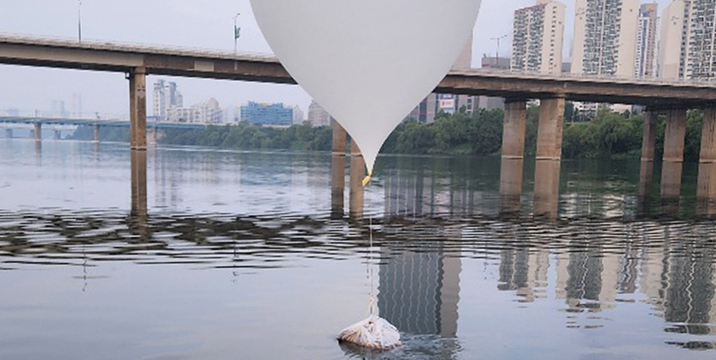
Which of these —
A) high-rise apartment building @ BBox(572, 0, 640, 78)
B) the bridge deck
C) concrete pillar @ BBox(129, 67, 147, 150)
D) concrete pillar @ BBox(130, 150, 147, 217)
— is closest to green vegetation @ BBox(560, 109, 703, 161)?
the bridge deck

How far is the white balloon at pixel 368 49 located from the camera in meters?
5.82

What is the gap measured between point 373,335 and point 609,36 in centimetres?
19501

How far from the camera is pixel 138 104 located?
6481 centimetres

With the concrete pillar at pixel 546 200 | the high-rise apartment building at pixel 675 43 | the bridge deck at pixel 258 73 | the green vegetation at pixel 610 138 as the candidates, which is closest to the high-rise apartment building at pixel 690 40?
the high-rise apartment building at pixel 675 43

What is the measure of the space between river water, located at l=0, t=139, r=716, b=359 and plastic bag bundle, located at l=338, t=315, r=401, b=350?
0.14 meters

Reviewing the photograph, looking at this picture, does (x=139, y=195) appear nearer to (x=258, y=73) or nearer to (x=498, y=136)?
(x=258, y=73)

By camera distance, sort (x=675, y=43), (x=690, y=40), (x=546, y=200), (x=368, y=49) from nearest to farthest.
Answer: (x=368, y=49), (x=546, y=200), (x=690, y=40), (x=675, y=43)

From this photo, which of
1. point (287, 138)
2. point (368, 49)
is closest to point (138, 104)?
point (368, 49)

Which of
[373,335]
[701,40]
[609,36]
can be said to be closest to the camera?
[373,335]

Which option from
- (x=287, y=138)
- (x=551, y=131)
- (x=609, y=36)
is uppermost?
(x=609, y=36)

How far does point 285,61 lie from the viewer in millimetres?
6559

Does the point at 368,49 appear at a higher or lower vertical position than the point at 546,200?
higher

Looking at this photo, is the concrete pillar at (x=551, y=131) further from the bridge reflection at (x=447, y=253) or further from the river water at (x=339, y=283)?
the bridge reflection at (x=447, y=253)

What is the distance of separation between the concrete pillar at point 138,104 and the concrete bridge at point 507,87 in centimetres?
11
